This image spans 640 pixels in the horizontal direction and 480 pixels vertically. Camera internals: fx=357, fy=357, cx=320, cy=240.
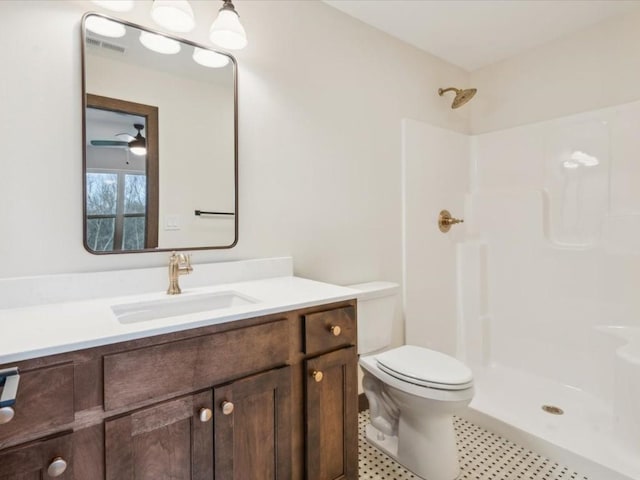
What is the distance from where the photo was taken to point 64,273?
1221 millimetres

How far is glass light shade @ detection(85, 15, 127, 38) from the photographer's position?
1257mm

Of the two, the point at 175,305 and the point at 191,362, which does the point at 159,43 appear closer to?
the point at 175,305

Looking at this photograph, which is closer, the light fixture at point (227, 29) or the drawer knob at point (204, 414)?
the drawer knob at point (204, 414)

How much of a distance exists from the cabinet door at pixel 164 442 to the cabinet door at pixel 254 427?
4 centimetres

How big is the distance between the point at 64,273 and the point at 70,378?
22.6 inches

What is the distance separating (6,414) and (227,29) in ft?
4.49

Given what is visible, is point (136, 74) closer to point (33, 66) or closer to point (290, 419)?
point (33, 66)

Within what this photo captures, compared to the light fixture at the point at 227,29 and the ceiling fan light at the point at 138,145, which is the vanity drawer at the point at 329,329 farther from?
the light fixture at the point at 227,29

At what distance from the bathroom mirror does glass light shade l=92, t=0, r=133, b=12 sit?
1.6 inches

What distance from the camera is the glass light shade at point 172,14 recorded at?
4.18ft

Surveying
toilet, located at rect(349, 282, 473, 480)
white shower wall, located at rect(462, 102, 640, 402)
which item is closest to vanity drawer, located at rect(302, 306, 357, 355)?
toilet, located at rect(349, 282, 473, 480)

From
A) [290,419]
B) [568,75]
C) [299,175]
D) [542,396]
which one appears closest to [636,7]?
[568,75]

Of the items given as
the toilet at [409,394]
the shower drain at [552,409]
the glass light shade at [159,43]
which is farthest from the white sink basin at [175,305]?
the shower drain at [552,409]

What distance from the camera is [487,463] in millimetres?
1639
